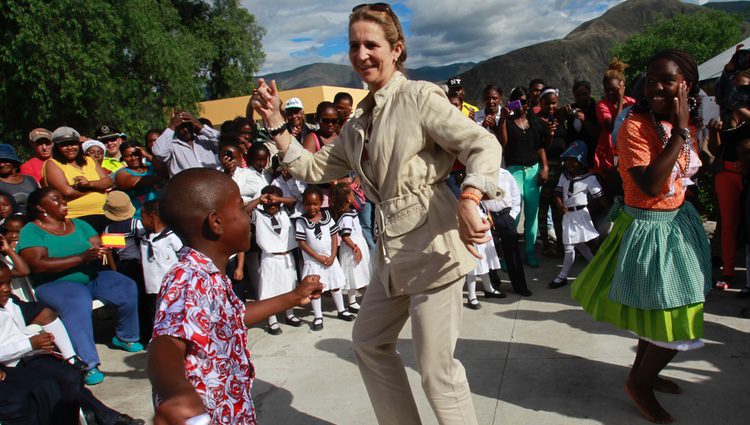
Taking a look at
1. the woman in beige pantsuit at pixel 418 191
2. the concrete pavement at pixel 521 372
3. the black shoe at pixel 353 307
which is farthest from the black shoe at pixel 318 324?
the woman in beige pantsuit at pixel 418 191

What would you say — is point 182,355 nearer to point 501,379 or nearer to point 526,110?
point 501,379

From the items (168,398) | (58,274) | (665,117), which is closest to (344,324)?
(58,274)

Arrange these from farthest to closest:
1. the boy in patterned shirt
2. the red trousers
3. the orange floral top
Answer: the red trousers
the orange floral top
the boy in patterned shirt

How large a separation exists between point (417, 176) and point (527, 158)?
424 centimetres

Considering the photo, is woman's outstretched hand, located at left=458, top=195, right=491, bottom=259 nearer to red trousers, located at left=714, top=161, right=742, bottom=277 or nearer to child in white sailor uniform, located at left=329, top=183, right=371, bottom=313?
child in white sailor uniform, located at left=329, top=183, right=371, bottom=313

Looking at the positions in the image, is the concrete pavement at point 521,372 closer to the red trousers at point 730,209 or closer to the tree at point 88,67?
the red trousers at point 730,209

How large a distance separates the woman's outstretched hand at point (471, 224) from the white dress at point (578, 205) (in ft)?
12.6

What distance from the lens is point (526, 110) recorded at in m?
6.50

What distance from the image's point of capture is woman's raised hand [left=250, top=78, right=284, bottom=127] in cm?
263

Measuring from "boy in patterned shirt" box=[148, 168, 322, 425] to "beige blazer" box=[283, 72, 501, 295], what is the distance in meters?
0.65

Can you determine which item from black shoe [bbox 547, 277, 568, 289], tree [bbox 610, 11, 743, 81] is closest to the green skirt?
black shoe [bbox 547, 277, 568, 289]

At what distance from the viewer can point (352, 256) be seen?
5.29 meters

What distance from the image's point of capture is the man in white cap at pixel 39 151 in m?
5.49

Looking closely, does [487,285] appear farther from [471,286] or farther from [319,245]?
[319,245]
